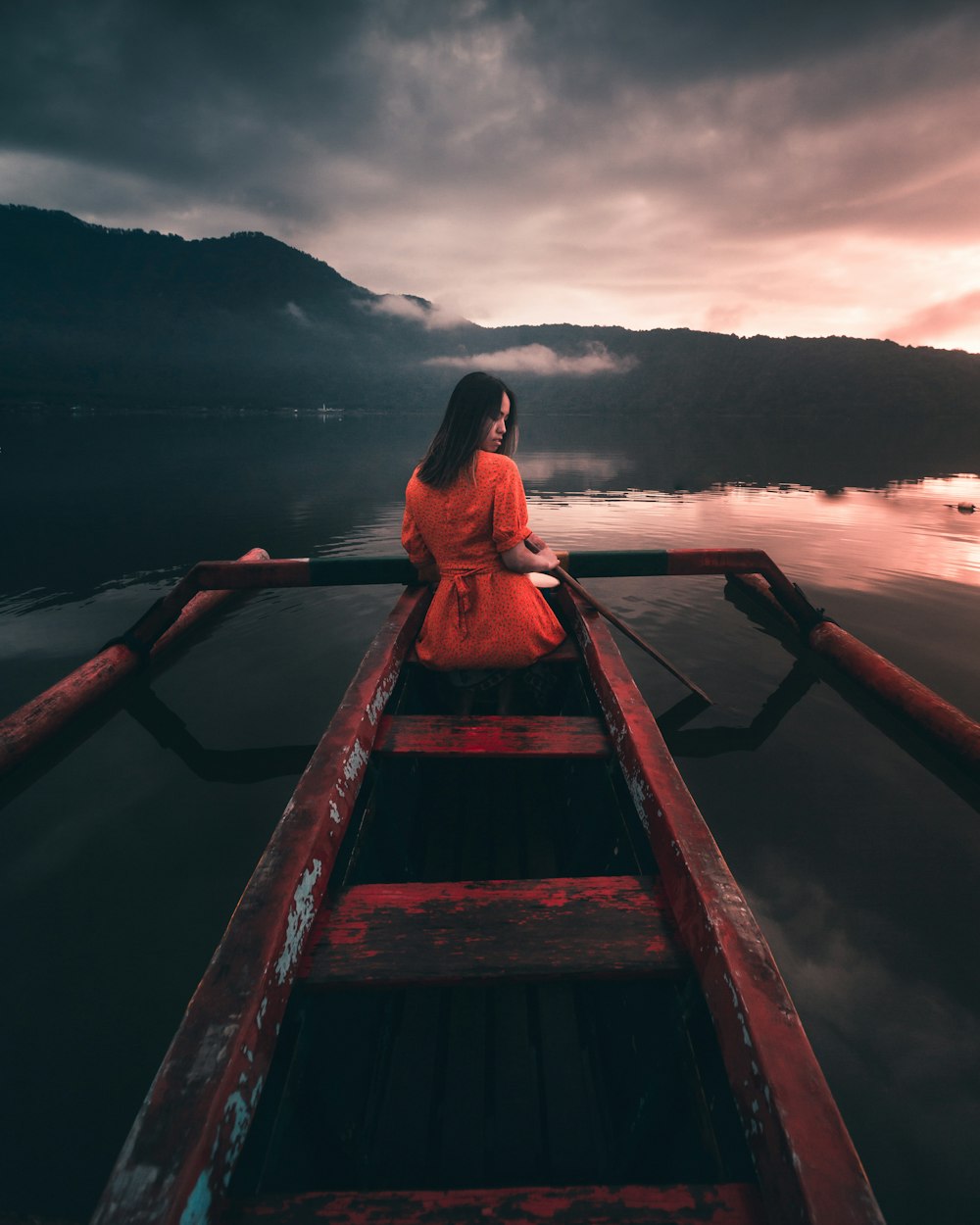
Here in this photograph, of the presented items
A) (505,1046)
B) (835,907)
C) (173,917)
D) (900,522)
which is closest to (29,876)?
(173,917)

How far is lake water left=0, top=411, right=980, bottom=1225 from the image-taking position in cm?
208

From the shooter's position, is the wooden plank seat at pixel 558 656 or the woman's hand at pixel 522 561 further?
the wooden plank seat at pixel 558 656

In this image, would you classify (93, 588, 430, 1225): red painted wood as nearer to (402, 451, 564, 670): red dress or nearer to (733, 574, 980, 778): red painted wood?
(402, 451, 564, 670): red dress

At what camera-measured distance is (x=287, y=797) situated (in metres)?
3.89

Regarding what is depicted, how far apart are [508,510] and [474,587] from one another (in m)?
0.50

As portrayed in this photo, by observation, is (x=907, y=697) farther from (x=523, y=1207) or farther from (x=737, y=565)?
(x=523, y=1207)

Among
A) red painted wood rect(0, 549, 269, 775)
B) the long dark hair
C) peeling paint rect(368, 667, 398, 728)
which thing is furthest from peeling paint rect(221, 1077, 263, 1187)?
red painted wood rect(0, 549, 269, 775)

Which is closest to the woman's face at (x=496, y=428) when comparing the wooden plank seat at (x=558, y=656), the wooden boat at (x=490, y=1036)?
the wooden plank seat at (x=558, y=656)

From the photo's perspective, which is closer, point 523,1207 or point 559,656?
point 523,1207

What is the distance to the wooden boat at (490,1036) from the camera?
3.39 feet

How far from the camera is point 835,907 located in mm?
2938

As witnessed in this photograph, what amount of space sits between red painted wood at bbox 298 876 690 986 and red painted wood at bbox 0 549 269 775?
3.26m

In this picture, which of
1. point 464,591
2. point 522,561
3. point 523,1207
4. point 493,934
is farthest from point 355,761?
point 522,561

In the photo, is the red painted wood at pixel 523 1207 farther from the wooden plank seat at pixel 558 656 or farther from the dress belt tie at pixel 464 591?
the wooden plank seat at pixel 558 656
